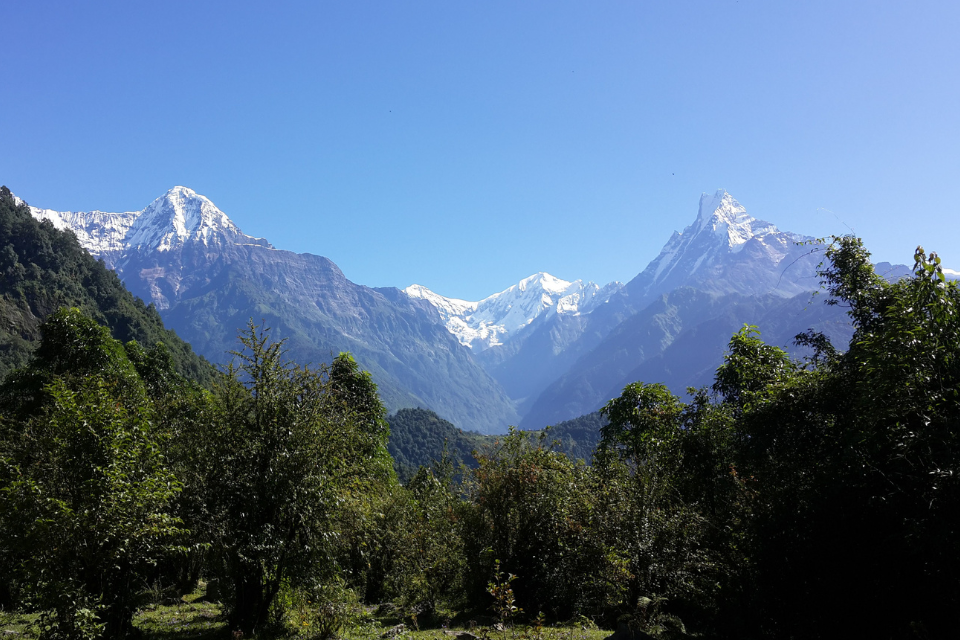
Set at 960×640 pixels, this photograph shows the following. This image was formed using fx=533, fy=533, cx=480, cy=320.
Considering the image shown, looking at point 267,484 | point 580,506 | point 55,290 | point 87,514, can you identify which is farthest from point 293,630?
point 55,290

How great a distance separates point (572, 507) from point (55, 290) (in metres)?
159

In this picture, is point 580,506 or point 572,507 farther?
point 572,507

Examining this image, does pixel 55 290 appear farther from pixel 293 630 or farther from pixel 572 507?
pixel 572 507

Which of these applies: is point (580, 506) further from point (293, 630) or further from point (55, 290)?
point (55, 290)

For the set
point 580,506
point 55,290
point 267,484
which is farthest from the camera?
point 55,290

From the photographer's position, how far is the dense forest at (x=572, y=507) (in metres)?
9.38

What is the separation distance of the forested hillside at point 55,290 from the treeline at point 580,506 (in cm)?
11401

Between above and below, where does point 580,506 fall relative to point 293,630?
above

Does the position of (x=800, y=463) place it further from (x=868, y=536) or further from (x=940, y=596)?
(x=940, y=596)

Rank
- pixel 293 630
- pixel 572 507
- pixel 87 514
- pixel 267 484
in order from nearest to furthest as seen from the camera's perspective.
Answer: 1. pixel 87 514
2. pixel 267 484
3. pixel 293 630
4. pixel 572 507

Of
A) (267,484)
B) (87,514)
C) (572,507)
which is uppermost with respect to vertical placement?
(267,484)

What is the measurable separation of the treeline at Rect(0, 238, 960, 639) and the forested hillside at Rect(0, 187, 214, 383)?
374 feet

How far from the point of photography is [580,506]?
1766cm

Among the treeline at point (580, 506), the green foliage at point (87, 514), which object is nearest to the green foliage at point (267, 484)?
the treeline at point (580, 506)
